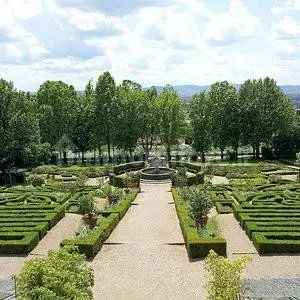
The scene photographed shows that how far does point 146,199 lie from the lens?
43.5 meters

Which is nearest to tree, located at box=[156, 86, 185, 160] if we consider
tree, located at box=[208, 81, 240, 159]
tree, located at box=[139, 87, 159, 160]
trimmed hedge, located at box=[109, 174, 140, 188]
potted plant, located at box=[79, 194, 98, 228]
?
tree, located at box=[139, 87, 159, 160]

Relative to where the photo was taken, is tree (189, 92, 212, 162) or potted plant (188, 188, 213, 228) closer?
potted plant (188, 188, 213, 228)

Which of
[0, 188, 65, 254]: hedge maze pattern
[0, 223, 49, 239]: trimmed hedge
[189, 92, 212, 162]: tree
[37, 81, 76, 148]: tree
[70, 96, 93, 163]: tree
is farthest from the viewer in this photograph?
[70, 96, 93, 163]: tree

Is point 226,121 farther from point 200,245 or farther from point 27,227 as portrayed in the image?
point 200,245

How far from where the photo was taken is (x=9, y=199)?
41250 mm

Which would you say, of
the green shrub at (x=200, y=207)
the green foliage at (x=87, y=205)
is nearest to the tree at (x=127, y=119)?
the green foliage at (x=87, y=205)

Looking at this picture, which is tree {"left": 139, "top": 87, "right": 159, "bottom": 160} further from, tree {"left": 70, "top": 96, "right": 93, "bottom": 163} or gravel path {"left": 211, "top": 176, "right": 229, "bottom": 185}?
gravel path {"left": 211, "top": 176, "right": 229, "bottom": 185}

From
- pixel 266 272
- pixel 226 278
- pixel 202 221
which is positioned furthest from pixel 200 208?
pixel 226 278

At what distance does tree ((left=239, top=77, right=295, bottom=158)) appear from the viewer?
74625 mm

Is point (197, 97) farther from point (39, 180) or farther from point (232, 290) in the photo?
point (232, 290)

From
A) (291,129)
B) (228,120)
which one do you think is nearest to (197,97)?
(228,120)

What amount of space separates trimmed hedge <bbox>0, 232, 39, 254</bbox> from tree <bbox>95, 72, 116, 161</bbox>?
45.8m

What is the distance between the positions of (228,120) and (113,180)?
2788 centimetres

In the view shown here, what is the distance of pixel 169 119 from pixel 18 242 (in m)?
52.4
